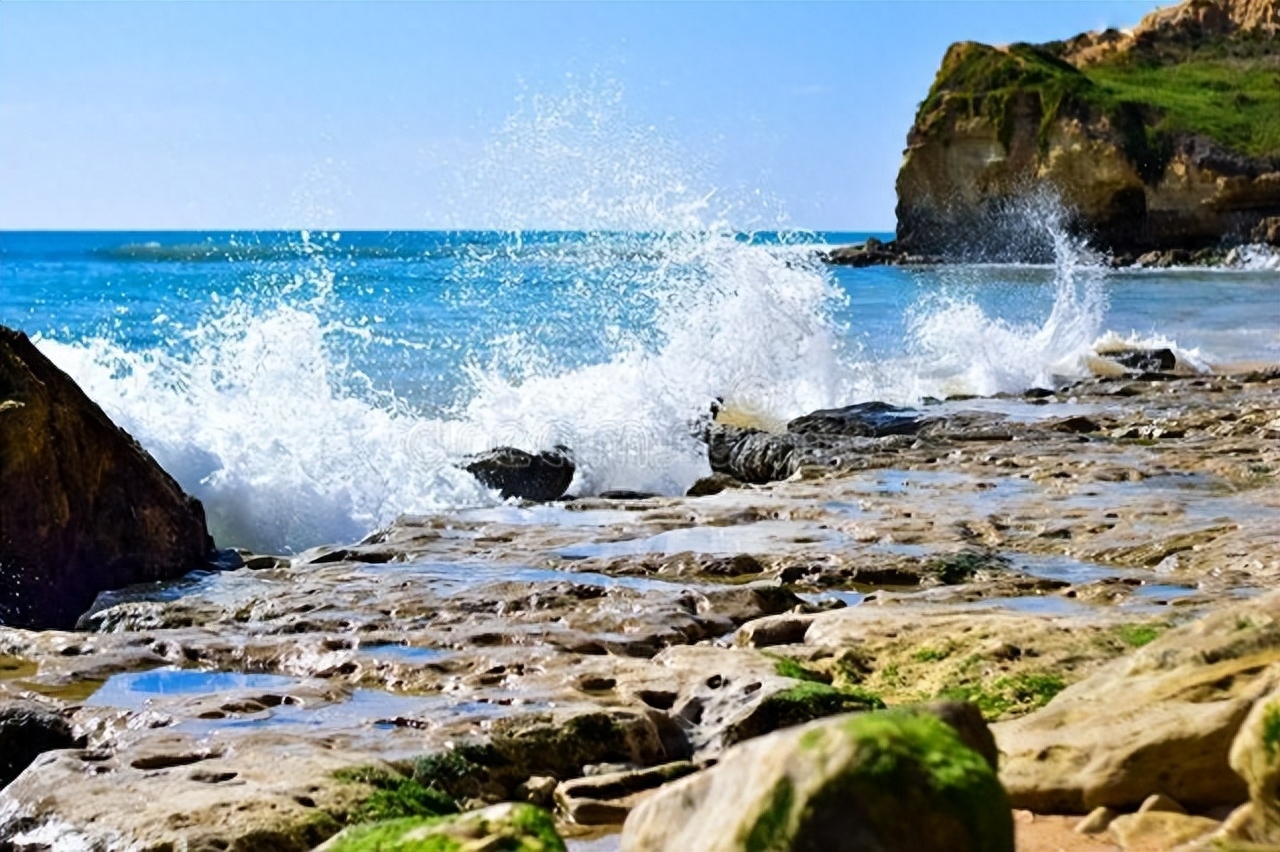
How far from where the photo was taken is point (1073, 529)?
8953mm

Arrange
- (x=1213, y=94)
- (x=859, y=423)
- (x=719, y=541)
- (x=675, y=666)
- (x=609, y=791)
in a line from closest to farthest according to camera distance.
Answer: (x=609, y=791)
(x=675, y=666)
(x=719, y=541)
(x=859, y=423)
(x=1213, y=94)

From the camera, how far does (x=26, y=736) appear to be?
525 cm

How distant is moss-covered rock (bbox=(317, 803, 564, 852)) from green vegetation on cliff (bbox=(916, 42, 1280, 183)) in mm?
62927

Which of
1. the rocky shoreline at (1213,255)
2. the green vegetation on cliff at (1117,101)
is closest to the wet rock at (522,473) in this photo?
the rocky shoreline at (1213,255)

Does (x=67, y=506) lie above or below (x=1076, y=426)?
above

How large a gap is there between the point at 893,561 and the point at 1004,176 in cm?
5958

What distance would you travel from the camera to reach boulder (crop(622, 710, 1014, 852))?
8.89 feet

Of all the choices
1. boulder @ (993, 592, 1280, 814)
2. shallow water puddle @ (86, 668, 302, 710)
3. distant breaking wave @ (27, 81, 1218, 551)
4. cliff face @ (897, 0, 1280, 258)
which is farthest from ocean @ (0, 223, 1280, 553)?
cliff face @ (897, 0, 1280, 258)

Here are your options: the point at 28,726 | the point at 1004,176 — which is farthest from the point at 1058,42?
the point at 28,726

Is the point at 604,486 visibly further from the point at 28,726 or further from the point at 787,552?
the point at 28,726

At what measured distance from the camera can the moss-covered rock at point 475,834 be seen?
301 cm

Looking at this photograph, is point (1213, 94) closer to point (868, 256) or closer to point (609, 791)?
point (868, 256)

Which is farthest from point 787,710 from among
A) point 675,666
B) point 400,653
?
point 400,653

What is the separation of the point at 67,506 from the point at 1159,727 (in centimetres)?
645
